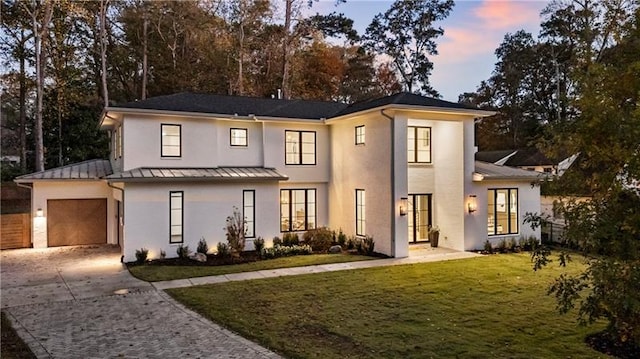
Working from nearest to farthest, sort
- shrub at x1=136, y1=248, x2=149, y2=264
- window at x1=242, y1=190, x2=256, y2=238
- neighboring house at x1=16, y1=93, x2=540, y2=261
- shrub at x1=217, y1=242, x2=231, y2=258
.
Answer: shrub at x1=136, y1=248, x2=149, y2=264 → shrub at x1=217, y1=242, x2=231, y2=258 → neighboring house at x1=16, y1=93, x2=540, y2=261 → window at x1=242, y1=190, x2=256, y2=238

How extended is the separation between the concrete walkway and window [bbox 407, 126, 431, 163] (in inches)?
123

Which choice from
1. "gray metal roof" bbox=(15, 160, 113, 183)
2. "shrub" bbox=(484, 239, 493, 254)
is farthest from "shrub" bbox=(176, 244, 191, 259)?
"shrub" bbox=(484, 239, 493, 254)

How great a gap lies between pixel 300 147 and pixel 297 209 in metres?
2.33

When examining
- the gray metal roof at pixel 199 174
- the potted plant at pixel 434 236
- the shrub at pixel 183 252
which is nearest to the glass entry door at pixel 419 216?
the potted plant at pixel 434 236

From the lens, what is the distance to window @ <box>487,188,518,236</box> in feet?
49.4

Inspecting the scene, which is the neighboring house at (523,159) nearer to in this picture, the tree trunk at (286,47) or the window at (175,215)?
the tree trunk at (286,47)

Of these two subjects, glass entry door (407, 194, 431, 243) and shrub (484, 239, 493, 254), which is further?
glass entry door (407, 194, 431, 243)

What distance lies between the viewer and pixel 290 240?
14906mm

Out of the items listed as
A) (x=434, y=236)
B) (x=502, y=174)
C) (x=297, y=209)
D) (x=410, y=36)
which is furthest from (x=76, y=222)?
(x=410, y=36)

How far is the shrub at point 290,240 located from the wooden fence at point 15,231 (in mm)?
9205

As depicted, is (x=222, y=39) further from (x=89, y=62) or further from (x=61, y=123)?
A: (x=61, y=123)

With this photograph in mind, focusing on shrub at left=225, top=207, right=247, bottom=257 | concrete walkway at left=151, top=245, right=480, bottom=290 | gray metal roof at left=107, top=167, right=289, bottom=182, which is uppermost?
gray metal roof at left=107, top=167, right=289, bottom=182

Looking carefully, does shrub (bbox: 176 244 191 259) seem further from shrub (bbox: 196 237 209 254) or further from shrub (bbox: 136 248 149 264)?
shrub (bbox: 136 248 149 264)

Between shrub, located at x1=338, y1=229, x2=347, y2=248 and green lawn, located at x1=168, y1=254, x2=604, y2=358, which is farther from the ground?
shrub, located at x1=338, y1=229, x2=347, y2=248
